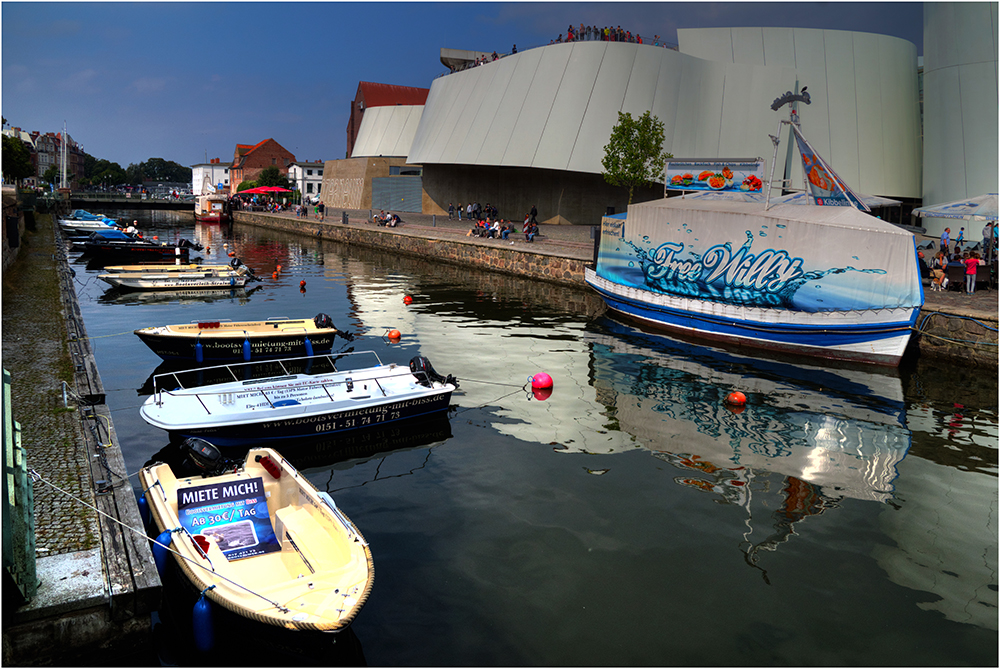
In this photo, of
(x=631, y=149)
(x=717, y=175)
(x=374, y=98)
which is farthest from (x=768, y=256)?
(x=374, y=98)

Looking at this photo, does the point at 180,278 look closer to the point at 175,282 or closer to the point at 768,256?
the point at 175,282

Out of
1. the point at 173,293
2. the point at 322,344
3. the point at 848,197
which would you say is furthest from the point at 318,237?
the point at 848,197

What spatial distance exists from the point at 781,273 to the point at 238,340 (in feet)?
55.9

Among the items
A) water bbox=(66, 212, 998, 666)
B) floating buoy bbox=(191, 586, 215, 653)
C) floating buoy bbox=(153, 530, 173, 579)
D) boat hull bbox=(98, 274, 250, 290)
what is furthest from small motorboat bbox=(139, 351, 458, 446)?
boat hull bbox=(98, 274, 250, 290)

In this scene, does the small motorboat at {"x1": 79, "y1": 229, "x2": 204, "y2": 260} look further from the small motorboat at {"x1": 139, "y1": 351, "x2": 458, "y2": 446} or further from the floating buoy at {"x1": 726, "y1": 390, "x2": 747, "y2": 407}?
the floating buoy at {"x1": 726, "y1": 390, "x2": 747, "y2": 407}

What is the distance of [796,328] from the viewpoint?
2138cm

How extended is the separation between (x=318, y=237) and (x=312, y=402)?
50.2m

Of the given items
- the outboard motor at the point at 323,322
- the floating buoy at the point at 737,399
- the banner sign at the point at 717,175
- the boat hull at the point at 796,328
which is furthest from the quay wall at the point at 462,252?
the floating buoy at the point at 737,399

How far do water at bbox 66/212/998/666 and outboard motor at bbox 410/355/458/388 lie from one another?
3.03 feet

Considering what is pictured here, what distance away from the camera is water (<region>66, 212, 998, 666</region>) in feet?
25.3

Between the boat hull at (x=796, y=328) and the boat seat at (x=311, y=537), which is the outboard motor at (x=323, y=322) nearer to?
the boat seat at (x=311, y=537)

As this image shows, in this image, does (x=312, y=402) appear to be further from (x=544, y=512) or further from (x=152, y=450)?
(x=544, y=512)

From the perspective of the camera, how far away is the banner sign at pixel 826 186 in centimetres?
2238

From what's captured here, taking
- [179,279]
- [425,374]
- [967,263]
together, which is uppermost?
[967,263]
